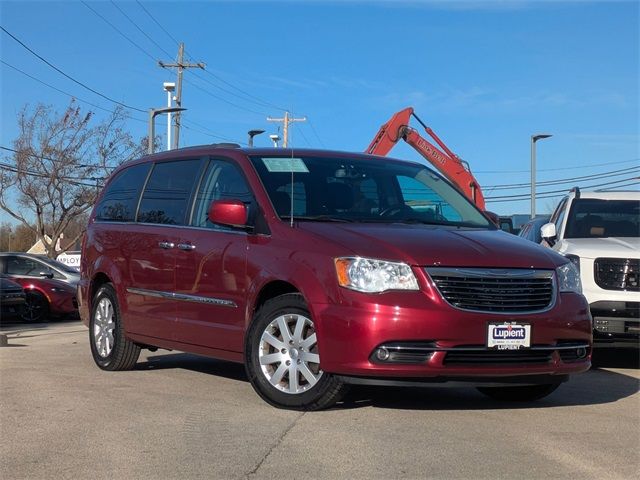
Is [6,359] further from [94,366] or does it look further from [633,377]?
[633,377]

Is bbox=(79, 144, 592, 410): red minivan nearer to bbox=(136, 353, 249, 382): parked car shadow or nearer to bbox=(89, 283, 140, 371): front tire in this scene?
bbox=(89, 283, 140, 371): front tire

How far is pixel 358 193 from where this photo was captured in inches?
252

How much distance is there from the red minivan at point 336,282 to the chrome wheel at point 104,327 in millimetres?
217

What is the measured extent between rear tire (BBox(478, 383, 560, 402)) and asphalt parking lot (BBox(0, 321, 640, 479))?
0.12 meters

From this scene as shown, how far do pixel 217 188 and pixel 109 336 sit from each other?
2.09 m

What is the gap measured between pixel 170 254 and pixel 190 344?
808 mm

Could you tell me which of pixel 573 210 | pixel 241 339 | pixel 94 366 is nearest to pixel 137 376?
pixel 94 366

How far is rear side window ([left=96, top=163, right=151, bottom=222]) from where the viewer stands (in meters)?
7.77

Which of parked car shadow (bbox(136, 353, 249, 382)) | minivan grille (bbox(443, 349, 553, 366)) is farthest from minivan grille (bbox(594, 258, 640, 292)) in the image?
parked car shadow (bbox(136, 353, 249, 382))

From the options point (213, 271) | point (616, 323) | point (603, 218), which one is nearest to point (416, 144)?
point (603, 218)

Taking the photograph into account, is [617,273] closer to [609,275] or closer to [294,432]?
[609,275]

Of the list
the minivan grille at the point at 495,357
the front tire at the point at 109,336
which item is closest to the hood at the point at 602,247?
the minivan grille at the point at 495,357

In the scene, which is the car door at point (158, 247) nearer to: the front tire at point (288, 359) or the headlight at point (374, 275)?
the front tire at point (288, 359)

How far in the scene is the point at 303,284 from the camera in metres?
5.39
